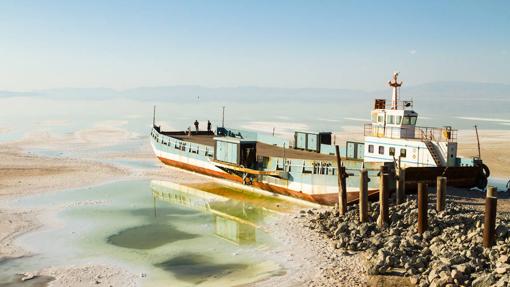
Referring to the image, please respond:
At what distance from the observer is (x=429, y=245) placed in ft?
70.3

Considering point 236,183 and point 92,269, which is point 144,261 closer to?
point 92,269

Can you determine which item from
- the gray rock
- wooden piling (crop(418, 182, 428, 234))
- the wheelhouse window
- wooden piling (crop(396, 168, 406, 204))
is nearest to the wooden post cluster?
the gray rock

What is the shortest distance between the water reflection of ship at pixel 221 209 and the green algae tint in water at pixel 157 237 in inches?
2.0

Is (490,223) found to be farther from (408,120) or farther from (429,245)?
(408,120)

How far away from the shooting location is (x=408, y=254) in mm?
20672

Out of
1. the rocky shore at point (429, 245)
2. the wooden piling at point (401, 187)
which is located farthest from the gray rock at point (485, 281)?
the wooden piling at point (401, 187)

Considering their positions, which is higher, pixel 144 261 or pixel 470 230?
pixel 470 230

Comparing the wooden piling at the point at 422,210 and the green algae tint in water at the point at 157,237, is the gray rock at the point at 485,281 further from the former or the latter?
the green algae tint in water at the point at 157,237

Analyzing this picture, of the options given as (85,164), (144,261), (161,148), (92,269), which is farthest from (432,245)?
(85,164)

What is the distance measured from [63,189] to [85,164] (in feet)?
39.9

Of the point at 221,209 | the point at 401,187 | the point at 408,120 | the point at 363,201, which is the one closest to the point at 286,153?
the point at 221,209

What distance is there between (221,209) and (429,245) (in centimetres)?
1400

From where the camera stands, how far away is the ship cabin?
31.3 metres

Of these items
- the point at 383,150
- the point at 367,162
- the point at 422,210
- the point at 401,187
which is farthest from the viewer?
the point at 383,150
